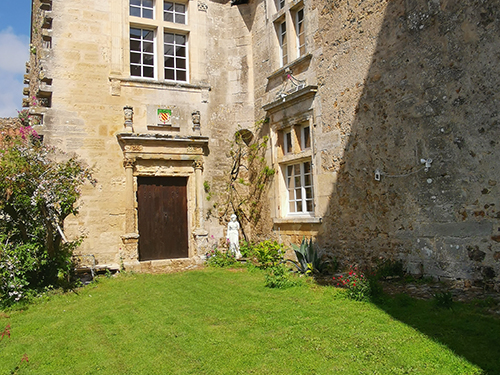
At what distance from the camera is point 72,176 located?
6.29 metres

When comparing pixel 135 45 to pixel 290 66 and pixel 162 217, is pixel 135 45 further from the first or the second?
pixel 162 217

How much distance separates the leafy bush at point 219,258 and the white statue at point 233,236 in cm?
11

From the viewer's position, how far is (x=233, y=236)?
8.90 meters

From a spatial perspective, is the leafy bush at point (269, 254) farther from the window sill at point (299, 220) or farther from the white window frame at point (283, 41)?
the white window frame at point (283, 41)

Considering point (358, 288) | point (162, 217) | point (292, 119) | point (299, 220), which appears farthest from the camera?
point (162, 217)

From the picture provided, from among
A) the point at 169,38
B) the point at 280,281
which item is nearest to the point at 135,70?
the point at 169,38

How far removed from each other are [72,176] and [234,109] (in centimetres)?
428

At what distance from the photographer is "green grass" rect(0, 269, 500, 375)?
323 centimetres

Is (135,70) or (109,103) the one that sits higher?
(135,70)

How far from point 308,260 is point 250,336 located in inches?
126

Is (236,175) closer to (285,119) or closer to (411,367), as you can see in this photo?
(285,119)

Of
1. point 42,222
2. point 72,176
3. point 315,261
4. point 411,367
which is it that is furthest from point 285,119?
point 411,367

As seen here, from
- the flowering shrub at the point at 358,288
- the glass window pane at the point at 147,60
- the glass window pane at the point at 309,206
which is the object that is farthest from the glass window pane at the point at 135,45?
the flowering shrub at the point at 358,288

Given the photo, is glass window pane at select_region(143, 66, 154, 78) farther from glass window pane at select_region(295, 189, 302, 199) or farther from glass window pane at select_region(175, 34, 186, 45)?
glass window pane at select_region(295, 189, 302, 199)
